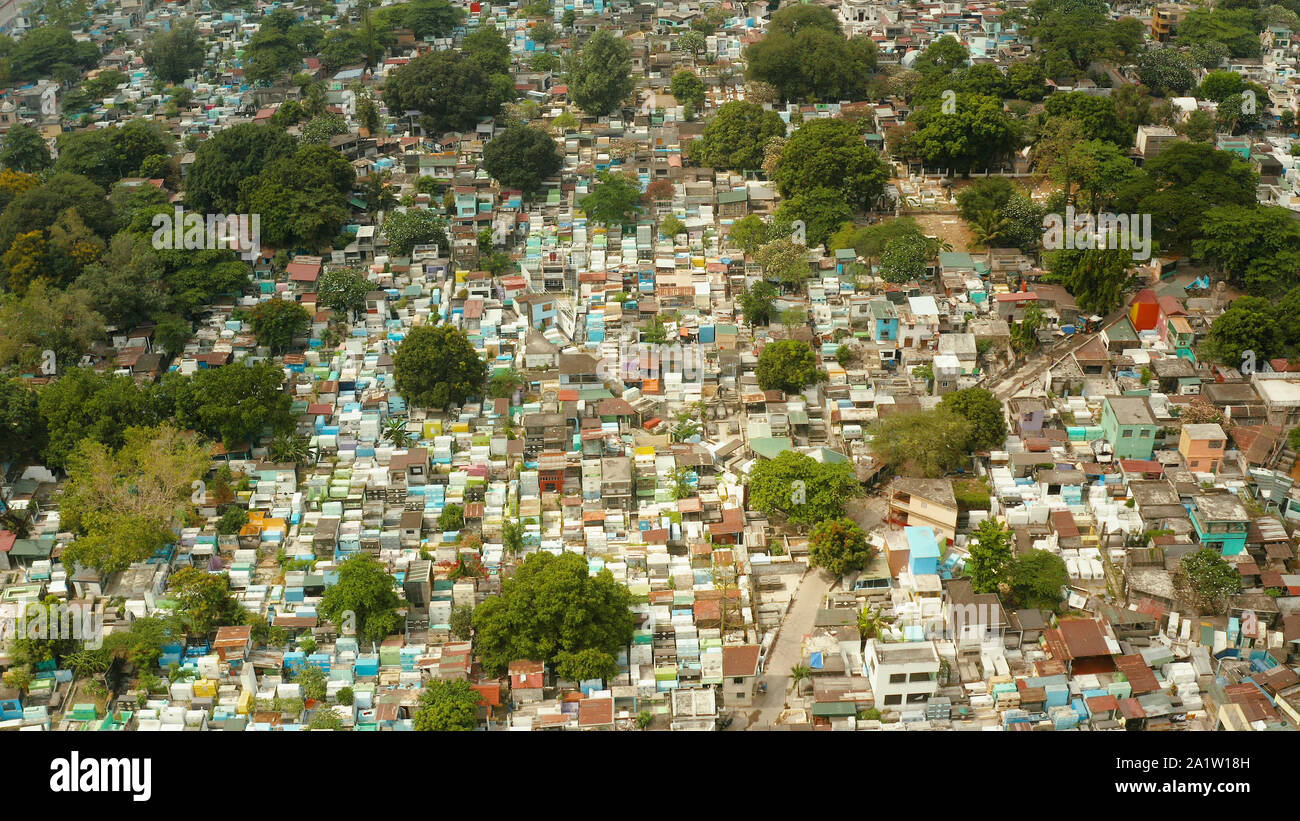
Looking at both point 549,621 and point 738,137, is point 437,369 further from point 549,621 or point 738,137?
point 738,137

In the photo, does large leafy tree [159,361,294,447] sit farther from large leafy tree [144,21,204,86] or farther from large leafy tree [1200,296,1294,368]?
large leafy tree [144,21,204,86]

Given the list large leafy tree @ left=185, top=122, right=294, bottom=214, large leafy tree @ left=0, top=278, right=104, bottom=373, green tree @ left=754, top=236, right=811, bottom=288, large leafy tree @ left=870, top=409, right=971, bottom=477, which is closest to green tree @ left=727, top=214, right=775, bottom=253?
green tree @ left=754, top=236, right=811, bottom=288

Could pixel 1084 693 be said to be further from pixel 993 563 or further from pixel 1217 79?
pixel 1217 79

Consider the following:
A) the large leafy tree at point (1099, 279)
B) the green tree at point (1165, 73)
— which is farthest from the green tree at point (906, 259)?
the green tree at point (1165, 73)

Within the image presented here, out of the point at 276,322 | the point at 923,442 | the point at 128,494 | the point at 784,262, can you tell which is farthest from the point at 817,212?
the point at 128,494

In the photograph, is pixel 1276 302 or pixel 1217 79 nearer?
pixel 1276 302
